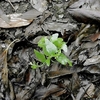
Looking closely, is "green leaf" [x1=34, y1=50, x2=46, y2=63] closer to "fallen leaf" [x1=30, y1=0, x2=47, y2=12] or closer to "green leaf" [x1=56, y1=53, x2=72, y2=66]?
"green leaf" [x1=56, y1=53, x2=72, y2=66]

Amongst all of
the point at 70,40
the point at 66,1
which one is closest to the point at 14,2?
the point at 66,1

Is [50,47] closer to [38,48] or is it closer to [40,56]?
[40,56]

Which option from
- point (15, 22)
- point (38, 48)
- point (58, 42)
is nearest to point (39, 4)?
point (15, 22)

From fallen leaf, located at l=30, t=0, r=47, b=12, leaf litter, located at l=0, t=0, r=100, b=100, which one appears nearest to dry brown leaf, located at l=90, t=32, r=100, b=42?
leaf litter, located at l=0, t=0, r=100, b=100

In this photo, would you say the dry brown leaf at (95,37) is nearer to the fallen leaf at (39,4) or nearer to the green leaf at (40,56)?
the green leaf at (40,56)

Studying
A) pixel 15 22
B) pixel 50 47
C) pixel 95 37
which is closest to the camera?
pixel 50 47

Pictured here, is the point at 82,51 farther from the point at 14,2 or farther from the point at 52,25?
the point at 14,2
